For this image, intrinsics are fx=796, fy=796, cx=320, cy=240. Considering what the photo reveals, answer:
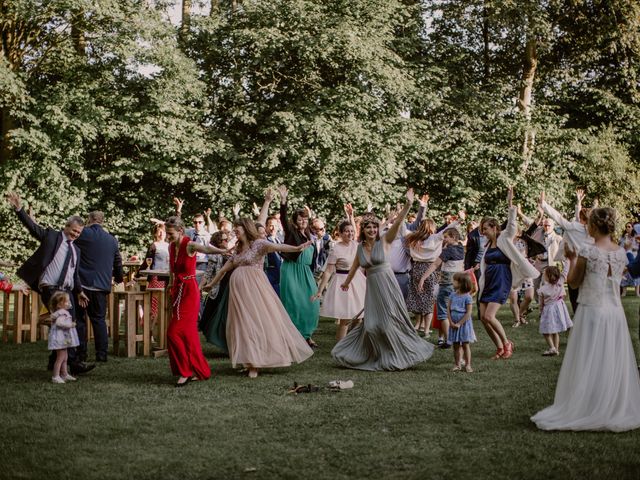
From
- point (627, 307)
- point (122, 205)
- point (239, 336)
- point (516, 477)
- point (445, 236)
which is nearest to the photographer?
point (516, 477)

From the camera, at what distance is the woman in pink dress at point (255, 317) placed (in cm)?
962

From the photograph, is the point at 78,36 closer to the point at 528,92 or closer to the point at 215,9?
the point at 215,9

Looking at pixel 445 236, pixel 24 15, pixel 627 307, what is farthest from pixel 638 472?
pixel 24 15

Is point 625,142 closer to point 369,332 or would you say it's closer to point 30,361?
point 369,332

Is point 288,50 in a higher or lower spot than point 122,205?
higher

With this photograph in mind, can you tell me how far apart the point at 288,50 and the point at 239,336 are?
1736cm

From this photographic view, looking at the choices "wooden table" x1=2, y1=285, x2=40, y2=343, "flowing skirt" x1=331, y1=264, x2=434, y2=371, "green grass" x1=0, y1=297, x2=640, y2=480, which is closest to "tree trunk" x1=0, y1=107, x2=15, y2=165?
"wooden table" x1=2, y1=285, x2=40, y2=343

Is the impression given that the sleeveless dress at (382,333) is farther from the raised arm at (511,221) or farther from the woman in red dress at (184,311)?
the woman in red dress at (184,311)

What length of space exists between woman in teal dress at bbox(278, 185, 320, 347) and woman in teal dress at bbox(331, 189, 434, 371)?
1.79m

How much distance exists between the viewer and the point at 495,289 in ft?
35.5

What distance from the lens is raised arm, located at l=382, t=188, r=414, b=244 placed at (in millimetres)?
9691

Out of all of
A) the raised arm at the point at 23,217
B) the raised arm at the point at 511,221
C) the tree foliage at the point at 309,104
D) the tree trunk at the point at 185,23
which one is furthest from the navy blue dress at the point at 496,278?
the tree trunk at the point at 185,23

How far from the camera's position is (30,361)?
1091cm

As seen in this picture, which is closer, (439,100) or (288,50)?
(288,50)
